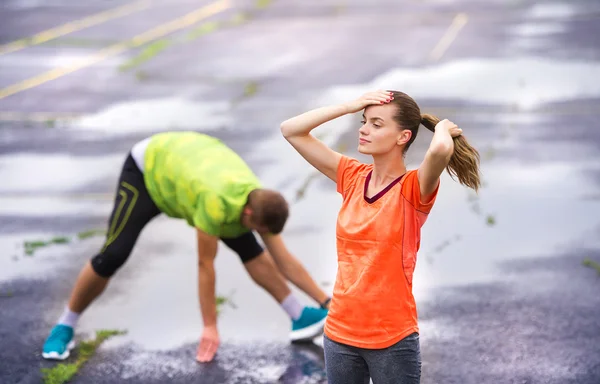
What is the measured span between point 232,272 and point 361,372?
3702mm

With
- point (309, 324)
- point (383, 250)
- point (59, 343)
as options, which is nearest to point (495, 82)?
point (309, 324)

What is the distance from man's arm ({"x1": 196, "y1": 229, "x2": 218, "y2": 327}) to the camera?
5.49 m

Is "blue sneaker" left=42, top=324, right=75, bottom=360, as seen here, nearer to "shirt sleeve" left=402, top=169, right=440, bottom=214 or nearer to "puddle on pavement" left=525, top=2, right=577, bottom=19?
"shirt sleeve" left=402, top=169, right=440, bottom=214

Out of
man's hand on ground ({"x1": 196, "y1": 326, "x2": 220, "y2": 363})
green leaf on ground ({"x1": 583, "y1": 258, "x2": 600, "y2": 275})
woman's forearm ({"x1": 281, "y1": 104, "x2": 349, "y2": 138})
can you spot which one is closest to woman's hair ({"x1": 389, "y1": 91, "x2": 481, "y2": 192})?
woman's forearm ({"x1": 281, "y1": 104, "x2": 349, "y2": 138})

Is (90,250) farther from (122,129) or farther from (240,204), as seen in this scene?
(122,129)

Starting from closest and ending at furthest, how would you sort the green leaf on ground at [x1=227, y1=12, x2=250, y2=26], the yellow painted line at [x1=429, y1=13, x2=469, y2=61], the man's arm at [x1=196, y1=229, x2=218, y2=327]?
1. the man's arm at [x1=196, y1=229, x2=218, y2=327]
2. the yellow painted line at [x1=429, y1=13, x2=469, y2=61]
3. the green leaf on ground at [x1=227, y1=12, x2=250, y2=26]

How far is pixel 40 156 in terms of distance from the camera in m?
Result: 10.8

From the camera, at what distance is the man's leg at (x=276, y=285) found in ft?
19.7

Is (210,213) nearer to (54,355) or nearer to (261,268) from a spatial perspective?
(261,268)

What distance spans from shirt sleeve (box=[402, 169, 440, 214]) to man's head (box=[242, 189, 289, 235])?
5.32ft

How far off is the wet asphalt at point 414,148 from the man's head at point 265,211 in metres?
1.02

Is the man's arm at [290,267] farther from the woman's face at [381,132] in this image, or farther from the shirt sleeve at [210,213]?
the woman's face at [381,132]

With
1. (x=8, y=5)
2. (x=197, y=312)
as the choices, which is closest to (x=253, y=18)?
(x=8, y=5)

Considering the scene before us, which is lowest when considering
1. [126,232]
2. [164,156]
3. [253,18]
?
[253,18]
